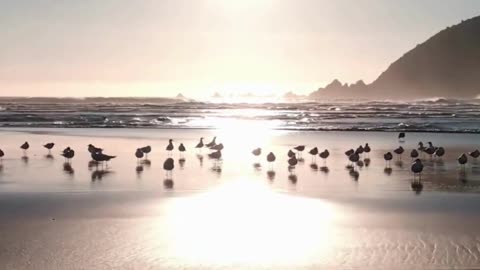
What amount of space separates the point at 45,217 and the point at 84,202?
4.68ft

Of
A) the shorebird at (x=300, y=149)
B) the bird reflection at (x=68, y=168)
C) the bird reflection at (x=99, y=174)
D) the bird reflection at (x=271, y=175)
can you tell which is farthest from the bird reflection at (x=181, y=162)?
the shorebird at (x=300, y=149)

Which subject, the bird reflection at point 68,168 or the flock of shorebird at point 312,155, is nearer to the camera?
the flock of shorebird at point 312,155

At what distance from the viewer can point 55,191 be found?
537 inches

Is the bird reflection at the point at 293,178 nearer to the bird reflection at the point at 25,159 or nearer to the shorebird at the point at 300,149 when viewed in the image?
the shorebird at the point at 300,149

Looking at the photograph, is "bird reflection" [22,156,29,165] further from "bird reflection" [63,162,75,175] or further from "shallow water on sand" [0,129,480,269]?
"bird reflection" [63,162,75,175]

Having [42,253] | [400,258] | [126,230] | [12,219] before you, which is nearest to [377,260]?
[400,258]

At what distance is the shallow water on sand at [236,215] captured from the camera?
338 inches

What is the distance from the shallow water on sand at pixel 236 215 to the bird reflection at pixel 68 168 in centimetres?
8

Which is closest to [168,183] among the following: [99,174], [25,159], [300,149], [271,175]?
[99,174]

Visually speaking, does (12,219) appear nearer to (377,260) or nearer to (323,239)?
(323,239)

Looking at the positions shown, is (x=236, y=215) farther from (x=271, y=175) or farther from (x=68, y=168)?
(x=68, y=168)

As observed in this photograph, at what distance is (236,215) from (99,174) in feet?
21.1

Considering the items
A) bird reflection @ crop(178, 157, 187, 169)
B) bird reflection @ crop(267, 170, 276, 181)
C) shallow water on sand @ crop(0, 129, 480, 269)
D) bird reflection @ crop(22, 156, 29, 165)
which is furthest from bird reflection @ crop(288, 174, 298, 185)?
bird reflection @ crop(22, 156, 29, 165)

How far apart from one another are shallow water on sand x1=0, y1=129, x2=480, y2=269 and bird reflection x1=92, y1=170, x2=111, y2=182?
0.17 ft
